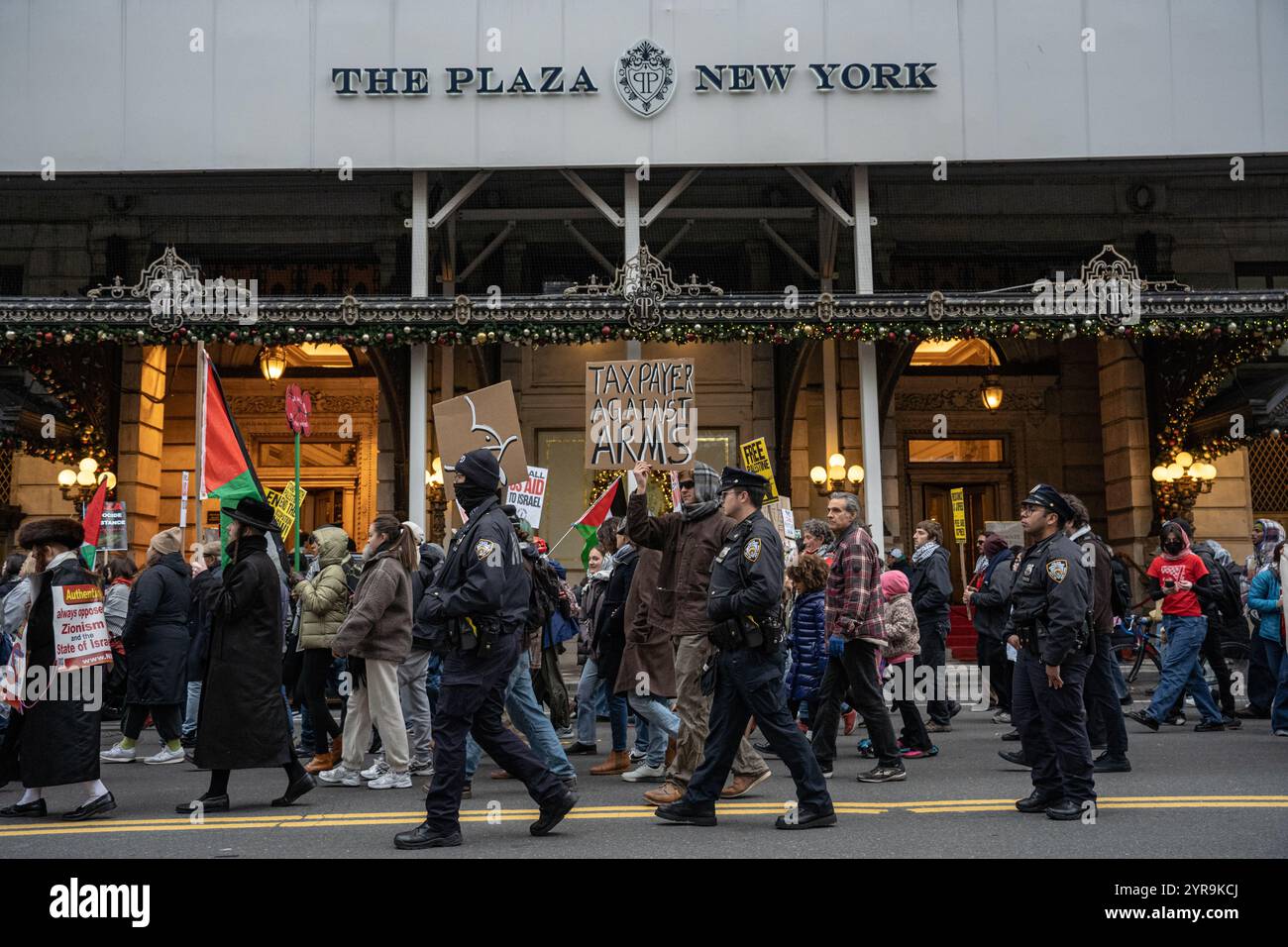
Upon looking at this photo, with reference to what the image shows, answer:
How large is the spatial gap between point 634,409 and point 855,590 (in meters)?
5.25

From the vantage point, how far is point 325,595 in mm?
8961

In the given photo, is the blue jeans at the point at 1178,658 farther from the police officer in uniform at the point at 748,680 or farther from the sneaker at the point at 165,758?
the sneaker at the point at 165,758

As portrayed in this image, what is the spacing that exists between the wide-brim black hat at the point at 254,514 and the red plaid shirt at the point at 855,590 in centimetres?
409

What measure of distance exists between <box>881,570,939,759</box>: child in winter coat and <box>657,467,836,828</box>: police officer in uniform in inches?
123

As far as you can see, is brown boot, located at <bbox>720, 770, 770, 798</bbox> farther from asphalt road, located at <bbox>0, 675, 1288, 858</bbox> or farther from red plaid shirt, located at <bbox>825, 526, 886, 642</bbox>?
red plaid shirt, located at <bbox>825, 526, 886, 642</bbox>

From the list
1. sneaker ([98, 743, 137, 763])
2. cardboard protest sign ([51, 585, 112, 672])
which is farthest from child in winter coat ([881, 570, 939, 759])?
sneaker ([98, 743, 137, 763])

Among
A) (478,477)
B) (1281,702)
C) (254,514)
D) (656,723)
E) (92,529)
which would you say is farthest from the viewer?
(92,529)

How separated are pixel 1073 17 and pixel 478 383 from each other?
35.7 feet

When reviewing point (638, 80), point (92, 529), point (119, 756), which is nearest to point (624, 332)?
point (638, 80)

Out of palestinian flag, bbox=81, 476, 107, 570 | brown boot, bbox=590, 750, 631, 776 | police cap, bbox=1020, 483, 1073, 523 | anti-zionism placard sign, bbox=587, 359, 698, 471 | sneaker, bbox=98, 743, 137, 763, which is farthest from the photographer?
anti-zionism placard sign, bbox=587, 359, 698, 471

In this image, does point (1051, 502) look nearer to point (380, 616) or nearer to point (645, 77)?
point (380, 616)

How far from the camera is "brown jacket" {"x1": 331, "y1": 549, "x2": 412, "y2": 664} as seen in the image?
27.3ft

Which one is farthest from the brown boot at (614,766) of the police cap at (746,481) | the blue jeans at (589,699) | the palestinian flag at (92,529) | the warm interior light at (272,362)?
the warm interior light at (272,362)

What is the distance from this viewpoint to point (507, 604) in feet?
21.6
